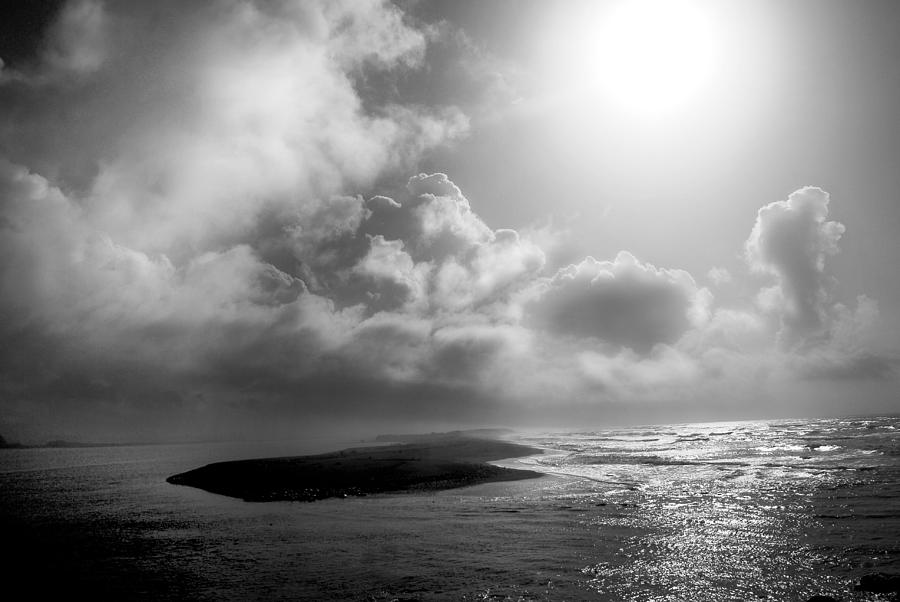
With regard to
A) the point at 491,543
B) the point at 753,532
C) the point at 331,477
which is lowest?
the point at 331,477

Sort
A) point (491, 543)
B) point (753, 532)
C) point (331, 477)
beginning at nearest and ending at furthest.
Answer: point (491, 543)
point (753, 532)
point (331, 477)

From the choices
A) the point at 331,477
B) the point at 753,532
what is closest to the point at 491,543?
the point at 753,532

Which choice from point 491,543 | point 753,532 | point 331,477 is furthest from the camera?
point 331,477

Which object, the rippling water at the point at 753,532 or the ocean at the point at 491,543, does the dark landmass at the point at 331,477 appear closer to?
the ocean at the point at 491,543

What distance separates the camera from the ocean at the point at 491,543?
57.3ft

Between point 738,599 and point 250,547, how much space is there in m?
21.9

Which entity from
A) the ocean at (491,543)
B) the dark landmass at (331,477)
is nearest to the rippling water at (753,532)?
the ocean at (491,543)

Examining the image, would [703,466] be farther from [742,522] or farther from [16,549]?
[16,549]

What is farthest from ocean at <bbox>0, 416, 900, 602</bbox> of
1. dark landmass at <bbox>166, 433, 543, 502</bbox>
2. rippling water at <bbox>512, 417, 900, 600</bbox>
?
dark landmass at <bbox>166, 433, 543, 502</bbox>

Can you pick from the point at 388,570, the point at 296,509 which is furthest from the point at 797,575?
the point at 296,509

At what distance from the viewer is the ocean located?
1747 centimetres

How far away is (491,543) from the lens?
2342cm

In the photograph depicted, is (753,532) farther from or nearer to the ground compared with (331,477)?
farther from the ground

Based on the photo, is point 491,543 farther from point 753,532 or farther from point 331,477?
point 331,477
